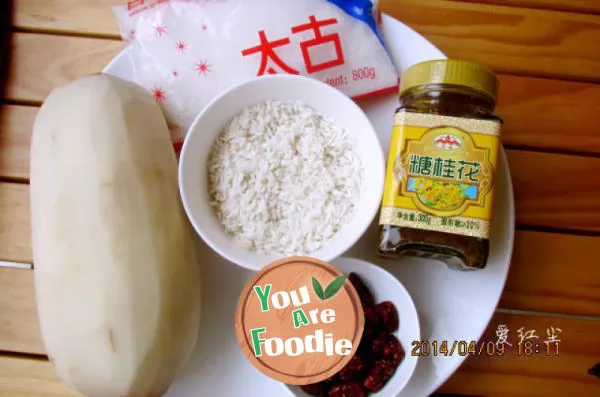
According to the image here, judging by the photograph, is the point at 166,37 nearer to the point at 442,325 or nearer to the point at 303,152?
the point at 303,152

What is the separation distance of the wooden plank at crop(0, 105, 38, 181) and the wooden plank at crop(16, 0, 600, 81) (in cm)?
16

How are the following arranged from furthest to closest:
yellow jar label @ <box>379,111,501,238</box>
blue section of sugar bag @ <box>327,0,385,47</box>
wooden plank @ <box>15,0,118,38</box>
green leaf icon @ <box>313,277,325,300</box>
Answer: wooden plank @ <box>15,0,118,38</box>
blue section of sugar bag @ <box>327,0,385,47</box>
yellow jar label @ <box>379,111,501,238</box>
green leaf icon @ <box>313,277,325,300</box>

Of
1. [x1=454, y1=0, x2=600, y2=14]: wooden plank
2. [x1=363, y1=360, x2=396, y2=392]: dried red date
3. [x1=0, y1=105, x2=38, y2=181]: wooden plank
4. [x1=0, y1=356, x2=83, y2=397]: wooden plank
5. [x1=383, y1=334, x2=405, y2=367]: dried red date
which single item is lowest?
[x1=0, y1=356, x2=83, y2=397]: wooden plank

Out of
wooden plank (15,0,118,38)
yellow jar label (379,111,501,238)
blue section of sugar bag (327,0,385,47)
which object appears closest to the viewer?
yellow jar label (379,111,501,238)

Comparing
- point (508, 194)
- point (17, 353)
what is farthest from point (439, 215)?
point (17, 353)

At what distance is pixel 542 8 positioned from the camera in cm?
102

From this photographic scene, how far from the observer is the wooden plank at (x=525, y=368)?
0.91m

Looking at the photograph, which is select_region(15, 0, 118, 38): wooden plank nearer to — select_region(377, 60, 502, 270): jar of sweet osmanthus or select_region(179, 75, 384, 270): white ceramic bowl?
select_region(179, 75, 384, 270): white ceramic bowl

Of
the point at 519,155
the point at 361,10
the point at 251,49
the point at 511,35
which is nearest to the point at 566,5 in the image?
the point at 511,35

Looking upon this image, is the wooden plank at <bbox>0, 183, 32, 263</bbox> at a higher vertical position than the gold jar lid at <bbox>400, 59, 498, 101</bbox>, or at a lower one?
lower

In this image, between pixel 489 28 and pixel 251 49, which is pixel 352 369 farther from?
pixel 489 28

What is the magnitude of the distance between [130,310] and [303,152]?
1.10 feet

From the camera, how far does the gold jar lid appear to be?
2.49ft

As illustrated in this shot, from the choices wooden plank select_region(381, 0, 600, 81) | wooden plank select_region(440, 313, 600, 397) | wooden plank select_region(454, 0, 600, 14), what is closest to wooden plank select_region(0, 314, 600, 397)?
wooden plank select_region(440, 313, 600, 397)
